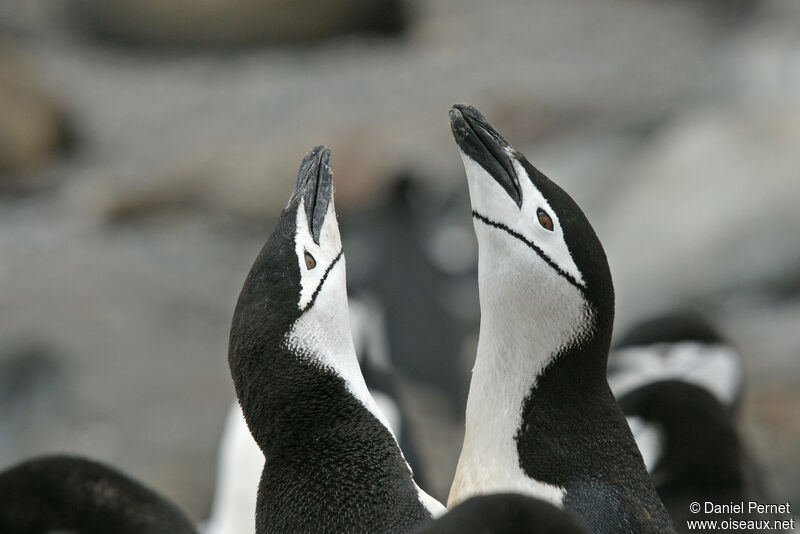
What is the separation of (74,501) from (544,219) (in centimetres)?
120

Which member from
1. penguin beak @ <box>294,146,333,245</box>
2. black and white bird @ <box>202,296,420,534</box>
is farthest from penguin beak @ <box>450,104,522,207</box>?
black and white bird @ <box>202,296,420,534</box>

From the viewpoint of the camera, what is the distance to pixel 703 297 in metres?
6.52

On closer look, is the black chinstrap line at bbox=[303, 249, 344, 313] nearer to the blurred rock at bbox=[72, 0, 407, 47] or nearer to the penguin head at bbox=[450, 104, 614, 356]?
the penguin head at bbox=[450, 104, 614, 356]

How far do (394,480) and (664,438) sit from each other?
1.38 m

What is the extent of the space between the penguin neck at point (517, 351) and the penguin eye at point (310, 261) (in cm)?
36


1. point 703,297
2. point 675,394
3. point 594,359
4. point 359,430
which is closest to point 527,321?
point 594,359

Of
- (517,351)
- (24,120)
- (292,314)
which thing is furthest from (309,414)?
(24,120)

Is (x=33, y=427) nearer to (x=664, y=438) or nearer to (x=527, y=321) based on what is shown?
(x=664, y=438)

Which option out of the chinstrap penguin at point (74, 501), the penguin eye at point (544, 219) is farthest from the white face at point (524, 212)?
the chinstrap penguin at point (74, 501)

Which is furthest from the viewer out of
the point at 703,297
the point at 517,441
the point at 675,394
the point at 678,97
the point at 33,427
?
the point at 678,97

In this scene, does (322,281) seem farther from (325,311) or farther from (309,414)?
(309,414)

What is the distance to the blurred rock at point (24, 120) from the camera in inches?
382

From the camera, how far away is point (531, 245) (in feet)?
7.19

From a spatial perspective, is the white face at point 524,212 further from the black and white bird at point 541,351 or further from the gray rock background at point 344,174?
the gray rock background at point 344,174
